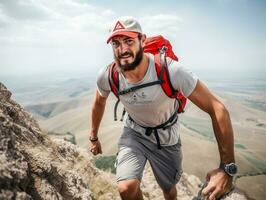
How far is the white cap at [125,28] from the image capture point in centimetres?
527

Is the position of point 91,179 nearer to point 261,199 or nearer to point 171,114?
point 171,114

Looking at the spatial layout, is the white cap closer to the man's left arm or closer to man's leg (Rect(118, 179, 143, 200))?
the man's left arm

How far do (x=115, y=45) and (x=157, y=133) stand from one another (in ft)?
6.76

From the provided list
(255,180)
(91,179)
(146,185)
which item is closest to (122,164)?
(91,179)

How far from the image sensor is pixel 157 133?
5973 millimetres

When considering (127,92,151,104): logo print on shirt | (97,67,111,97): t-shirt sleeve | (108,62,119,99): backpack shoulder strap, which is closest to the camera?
(127,92,151,104): logo print on shirt

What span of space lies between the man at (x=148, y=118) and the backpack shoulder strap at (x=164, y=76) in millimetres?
96

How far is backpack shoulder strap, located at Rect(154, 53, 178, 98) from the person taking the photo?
507 centimetres

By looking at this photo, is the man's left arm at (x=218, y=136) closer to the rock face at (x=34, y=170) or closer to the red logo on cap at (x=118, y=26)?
the rock face at (x=34, y=170)

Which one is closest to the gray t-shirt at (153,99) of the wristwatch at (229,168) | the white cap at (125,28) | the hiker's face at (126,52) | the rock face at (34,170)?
the hiker's face at (126,52)

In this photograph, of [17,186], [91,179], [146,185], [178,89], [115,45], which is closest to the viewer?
[17,186]

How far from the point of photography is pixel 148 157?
6.13 metres

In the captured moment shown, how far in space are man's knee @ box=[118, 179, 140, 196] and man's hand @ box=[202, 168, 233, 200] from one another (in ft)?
4.78

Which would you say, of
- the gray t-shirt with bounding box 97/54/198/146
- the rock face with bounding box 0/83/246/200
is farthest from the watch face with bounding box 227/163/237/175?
the gray t-shirt with bounding box 97/54/198/146
